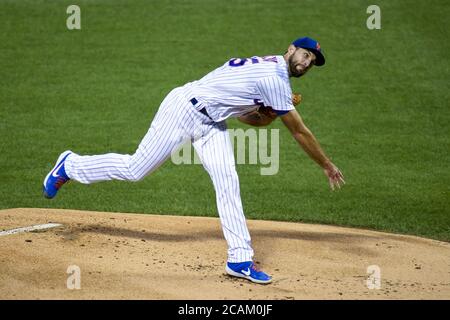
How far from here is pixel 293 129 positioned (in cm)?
627

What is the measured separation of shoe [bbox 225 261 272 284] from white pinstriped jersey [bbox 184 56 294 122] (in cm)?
116

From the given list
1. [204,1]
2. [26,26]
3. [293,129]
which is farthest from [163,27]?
[293,129]

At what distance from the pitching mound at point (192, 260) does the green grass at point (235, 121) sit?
0.83 metres

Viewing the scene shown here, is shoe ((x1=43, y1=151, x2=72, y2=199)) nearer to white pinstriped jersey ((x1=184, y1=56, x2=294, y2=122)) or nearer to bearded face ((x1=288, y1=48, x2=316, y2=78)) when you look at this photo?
white pinstriped jersey ((x1=184, y1=56, x2=294, y2=122))

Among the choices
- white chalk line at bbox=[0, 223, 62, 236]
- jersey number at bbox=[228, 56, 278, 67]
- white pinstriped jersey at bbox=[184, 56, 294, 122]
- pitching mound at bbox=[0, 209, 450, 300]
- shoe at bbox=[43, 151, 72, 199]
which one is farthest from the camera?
white chalk line at bbox=[0, 223, 62, 236]

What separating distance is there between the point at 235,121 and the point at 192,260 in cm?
568

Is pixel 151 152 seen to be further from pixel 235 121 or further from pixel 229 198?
pixel 235 121

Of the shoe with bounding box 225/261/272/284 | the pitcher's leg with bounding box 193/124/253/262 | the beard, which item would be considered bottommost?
the shoe with bounding box 225/261/272/284

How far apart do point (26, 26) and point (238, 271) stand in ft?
35.5

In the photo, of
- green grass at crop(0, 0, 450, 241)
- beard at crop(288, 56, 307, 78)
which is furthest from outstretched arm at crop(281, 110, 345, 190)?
green grass at crop(0, 0, 450, 241)

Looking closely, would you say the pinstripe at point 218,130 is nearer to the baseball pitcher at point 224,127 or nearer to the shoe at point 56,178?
the baseball pitcher at point 224,127

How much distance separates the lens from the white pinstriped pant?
20.9 ft

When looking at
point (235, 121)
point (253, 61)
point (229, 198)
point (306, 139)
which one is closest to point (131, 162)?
point (229, 198)

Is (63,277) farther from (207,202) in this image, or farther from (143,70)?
(143,70)
